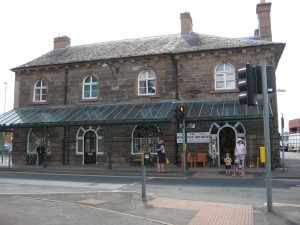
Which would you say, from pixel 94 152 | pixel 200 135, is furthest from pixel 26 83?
pixel 200 135

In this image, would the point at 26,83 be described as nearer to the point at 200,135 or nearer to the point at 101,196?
the point at 200,135

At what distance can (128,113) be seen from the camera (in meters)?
20.1

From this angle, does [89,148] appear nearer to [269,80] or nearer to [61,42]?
[61,42]

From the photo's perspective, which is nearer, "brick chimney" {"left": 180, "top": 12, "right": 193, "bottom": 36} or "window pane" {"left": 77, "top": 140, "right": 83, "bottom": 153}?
"window pane" {"left": 77, "top": 140, "right": 83, "bottom": 153}

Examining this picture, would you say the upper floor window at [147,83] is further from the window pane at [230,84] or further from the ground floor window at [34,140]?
the ground floor window at [34,140]

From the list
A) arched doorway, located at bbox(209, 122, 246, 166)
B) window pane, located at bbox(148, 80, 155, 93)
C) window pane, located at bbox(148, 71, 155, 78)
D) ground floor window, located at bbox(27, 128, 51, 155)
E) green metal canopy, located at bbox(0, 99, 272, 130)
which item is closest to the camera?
green metal canopy, located at bbox(0, 99, 272, 130)

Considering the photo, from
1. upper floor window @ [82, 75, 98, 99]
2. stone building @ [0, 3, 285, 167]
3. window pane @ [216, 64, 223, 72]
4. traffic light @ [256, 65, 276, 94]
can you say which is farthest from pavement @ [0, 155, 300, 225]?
upper floor window @ [82, 75, 98, 99]

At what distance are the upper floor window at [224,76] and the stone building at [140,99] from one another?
6 cm

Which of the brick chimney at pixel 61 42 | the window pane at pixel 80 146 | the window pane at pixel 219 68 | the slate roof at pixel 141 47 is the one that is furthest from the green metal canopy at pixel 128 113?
the brick chimney at pixel 61 42

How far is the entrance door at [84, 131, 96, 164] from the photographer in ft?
73.9

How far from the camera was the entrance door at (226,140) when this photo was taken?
19.9m

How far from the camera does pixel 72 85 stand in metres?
23.7

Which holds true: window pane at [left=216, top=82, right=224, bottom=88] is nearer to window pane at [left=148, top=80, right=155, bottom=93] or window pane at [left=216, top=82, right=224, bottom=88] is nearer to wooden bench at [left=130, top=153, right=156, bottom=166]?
window pane at [left=148, top=80, right=155, bottom=93]

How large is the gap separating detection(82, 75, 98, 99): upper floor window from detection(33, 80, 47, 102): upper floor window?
3406 mm
